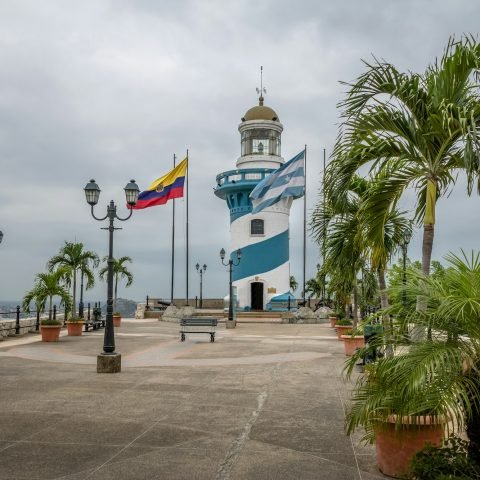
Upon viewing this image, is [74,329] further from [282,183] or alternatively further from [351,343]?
[282,183]

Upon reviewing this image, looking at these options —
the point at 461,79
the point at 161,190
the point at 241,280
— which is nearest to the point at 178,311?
the point at 241,280

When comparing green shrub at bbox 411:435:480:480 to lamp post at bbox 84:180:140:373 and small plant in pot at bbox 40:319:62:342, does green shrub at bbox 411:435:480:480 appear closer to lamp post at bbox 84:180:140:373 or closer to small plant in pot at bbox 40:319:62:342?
lamp post at bbox 84:180:140:373

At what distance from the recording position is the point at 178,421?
809 cm

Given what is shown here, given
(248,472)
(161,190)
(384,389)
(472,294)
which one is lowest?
(248,472)

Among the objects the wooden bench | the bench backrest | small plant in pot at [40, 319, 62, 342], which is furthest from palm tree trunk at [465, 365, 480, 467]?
small plant in pot at [40, 319, 62, 342]

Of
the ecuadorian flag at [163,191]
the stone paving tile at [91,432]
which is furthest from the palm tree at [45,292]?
the stone paving tile at [91,432]

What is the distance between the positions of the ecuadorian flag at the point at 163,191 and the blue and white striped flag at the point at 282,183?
4.01 meters

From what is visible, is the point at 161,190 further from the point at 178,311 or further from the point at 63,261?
the point at 178,311

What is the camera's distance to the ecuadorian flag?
29156 mm

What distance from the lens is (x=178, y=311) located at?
1467 inches

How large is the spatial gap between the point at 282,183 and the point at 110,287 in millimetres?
18225

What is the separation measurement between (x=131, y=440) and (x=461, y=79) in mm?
5580

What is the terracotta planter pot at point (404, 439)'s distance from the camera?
5.47 metres

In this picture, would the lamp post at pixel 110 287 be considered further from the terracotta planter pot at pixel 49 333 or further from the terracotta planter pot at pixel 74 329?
the terracotta planter pot at pixel 74 329
